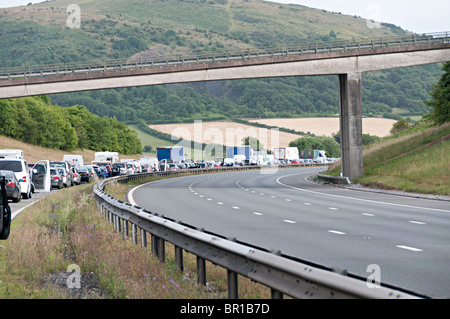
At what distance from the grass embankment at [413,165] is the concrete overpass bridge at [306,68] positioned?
287cm

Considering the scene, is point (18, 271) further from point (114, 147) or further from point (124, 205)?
point (114, 147)

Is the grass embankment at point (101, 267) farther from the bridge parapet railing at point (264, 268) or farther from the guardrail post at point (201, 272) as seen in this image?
the bridge parapet railing at point (264, 268)

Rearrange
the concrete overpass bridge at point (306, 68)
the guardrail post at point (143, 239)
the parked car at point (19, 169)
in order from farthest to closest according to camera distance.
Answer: the concrete overpass bridge at point (306, 68)
the parked car at point (19, 169)
the guardrail post at point (143, 239)

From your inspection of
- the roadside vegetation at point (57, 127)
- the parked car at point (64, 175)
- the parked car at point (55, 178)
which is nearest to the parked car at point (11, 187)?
the parked car at point (55, 178)

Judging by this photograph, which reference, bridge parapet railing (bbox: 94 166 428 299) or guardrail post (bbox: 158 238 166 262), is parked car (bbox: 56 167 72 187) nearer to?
bridge parapet railing (bbox: 94 166 428 299)

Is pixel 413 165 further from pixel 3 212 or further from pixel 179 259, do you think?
pixel 179 259

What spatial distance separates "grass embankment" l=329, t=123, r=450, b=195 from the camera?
3459 cm


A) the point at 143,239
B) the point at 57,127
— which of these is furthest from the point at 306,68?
the point at 57,127

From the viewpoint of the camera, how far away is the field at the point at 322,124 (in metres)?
168

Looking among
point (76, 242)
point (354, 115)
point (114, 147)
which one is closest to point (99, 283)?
point (76, 242)

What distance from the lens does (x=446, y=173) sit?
35156mm

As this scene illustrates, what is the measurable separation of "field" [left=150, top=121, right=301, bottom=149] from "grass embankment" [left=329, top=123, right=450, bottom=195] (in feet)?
340

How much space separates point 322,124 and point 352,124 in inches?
5492

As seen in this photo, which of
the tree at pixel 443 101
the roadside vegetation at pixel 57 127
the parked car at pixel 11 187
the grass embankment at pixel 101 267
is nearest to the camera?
the grass embankment at pixel 101 267
